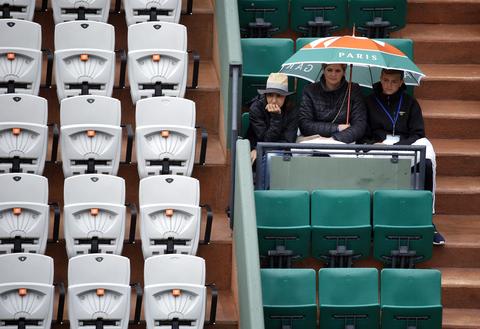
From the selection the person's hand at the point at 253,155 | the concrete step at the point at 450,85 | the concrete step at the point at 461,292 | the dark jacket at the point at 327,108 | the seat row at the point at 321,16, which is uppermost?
the seat row at the point at 321,16

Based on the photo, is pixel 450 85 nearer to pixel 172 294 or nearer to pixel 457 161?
pixel 457 161

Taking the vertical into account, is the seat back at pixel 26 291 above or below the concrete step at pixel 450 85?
below

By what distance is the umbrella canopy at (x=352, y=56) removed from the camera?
479 inches

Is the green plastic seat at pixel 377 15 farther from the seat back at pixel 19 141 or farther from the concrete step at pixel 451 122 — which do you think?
the seat back at pixel 19 141

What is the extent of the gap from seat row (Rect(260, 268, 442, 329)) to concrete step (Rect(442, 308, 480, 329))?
0.31 metres

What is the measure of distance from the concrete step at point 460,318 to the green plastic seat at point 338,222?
74 cm

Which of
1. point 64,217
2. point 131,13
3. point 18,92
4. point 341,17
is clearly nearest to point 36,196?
point 64,217

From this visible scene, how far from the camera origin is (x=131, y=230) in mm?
12172

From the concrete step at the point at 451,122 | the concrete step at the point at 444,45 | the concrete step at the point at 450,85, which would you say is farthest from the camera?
the concrete step at the point at 444,45

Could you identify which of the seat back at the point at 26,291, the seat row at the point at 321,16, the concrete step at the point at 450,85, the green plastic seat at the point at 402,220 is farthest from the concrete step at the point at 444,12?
the seat back at the point at 26,291

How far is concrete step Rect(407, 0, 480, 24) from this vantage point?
1431cm

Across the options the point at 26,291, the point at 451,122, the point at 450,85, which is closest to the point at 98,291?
the point at 26,291

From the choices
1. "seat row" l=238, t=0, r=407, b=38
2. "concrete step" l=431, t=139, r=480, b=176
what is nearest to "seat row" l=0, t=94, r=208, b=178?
"seat row" l=238, t=0, r=407, b=38

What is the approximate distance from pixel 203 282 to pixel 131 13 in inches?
106
